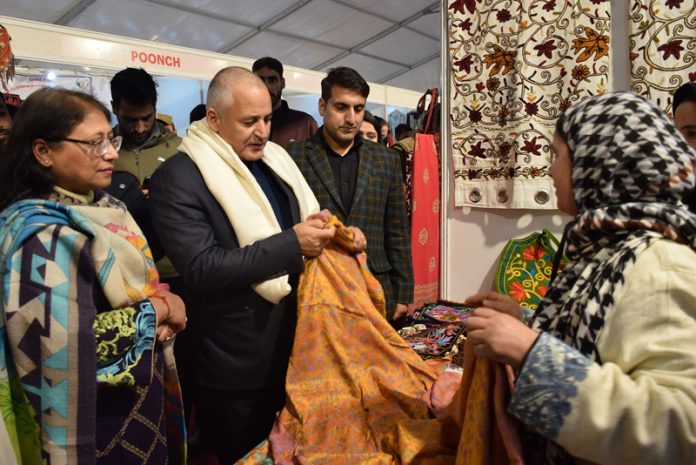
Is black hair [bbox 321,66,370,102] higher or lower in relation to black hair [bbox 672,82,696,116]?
higher

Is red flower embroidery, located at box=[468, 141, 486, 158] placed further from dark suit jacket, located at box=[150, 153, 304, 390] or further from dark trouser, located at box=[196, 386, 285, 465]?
dark trouser, located at box=[196, 386, 285, 465]

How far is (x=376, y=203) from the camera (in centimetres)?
243

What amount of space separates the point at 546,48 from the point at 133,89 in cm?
224

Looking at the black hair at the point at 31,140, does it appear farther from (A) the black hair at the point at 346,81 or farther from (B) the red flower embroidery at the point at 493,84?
(B) the red flower embroidery at the point at 493,84

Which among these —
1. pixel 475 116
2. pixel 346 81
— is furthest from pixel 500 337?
pixel 475 116

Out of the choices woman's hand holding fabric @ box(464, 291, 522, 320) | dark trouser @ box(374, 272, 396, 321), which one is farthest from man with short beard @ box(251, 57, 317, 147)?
woman's hand holding fabric @ box(464, 291, 522, 320)

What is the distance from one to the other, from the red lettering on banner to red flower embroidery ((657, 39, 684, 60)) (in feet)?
12.6

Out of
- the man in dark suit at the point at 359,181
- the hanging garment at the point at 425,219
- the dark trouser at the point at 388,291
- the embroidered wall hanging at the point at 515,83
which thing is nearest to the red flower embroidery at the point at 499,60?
the embroidered wall hanging at the point at 515,83

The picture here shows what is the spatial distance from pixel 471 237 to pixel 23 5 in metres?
6.29

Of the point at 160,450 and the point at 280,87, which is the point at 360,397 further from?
the point at 280,87

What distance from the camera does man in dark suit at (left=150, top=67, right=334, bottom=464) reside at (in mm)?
1543

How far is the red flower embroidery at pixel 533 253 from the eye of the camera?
291 cm

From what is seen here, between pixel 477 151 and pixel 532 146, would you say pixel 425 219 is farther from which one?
pixel 532 146

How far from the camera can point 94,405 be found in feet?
4.16
